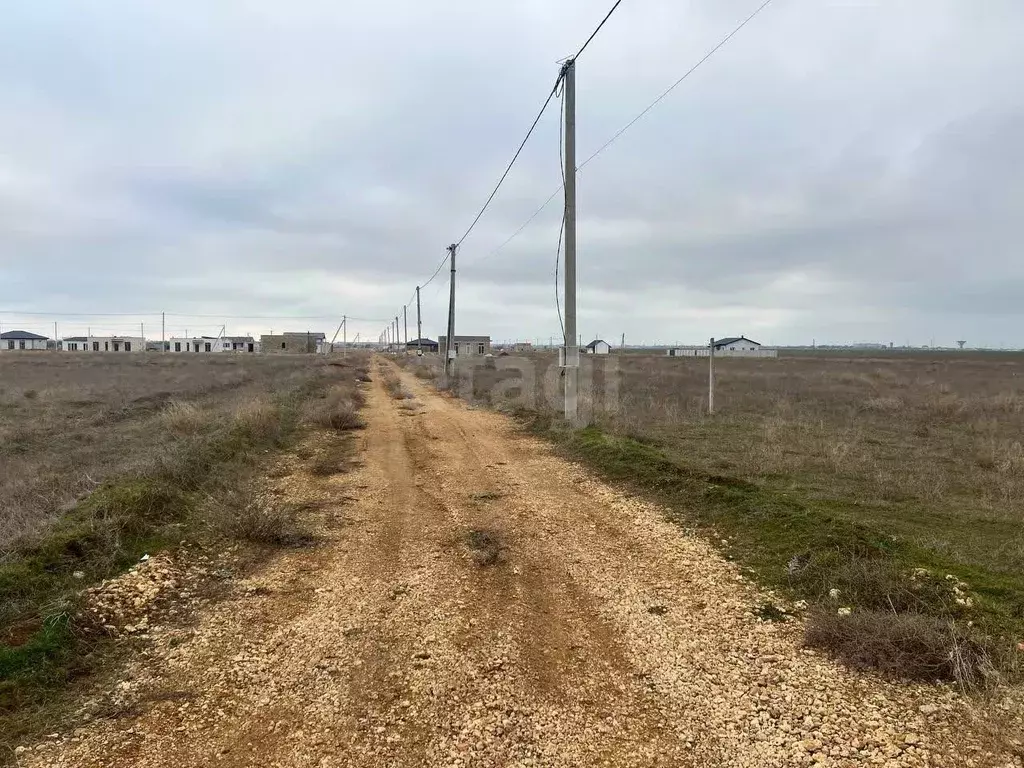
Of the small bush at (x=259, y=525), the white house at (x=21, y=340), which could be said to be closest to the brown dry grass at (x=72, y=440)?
the small bush at (x=259, y=525)

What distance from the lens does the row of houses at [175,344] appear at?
11469cm

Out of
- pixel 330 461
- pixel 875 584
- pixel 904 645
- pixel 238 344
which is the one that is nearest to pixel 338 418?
pixel 330 461

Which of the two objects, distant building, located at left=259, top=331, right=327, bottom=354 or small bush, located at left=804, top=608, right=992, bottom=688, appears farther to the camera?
distant building, located at left=259, top=331, right=327, bottom=354

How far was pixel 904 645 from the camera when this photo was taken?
12.0ft

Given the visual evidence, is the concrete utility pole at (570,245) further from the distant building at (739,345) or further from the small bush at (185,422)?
the distant building at (739,345)

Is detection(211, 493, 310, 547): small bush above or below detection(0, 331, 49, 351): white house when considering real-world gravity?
below

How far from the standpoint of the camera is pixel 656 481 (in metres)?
8.23

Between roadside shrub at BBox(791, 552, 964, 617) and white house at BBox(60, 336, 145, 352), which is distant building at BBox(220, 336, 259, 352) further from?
roadside shrub at BBox(791, 552, 964, 617)

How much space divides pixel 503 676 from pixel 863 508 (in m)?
5.50

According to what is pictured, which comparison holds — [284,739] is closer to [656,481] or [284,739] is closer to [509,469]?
[656,481]

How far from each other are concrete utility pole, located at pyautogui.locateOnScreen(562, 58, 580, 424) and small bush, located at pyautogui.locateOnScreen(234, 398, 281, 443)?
6.20m

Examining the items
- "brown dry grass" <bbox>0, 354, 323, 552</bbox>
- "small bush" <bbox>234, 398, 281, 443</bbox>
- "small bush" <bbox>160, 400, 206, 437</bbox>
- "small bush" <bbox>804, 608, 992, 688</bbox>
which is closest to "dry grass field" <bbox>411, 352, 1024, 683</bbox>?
"small bush" <bbox>804, 608, 992, 688</bbox>

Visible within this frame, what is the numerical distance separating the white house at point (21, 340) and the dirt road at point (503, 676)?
468ft

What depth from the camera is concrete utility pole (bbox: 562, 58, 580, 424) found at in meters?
13.7
